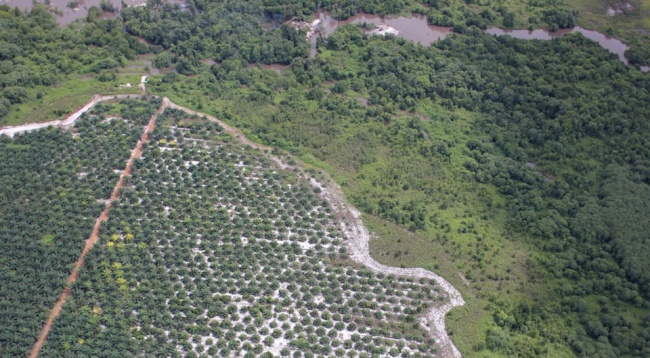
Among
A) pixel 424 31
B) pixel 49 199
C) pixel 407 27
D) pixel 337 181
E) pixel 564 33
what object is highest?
pixel 564 33

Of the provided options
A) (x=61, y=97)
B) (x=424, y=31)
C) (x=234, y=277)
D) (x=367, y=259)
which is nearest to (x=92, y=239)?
(x=234, y=277)

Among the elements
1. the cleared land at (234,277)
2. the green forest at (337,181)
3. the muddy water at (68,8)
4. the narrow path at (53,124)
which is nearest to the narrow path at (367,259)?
the cleared land at (234,277)

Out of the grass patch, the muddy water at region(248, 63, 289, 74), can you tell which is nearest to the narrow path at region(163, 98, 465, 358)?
the muddy water at region(248, 63, 289, 74)

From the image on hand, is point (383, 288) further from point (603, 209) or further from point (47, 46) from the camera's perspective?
point (47, 46)

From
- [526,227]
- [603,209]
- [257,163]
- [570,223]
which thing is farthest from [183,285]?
[603,209]

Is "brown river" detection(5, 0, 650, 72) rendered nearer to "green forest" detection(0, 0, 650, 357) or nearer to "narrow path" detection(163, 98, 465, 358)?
"green forest" detection(0, 0, 650, 357)

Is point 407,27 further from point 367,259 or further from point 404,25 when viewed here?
point 367,259
